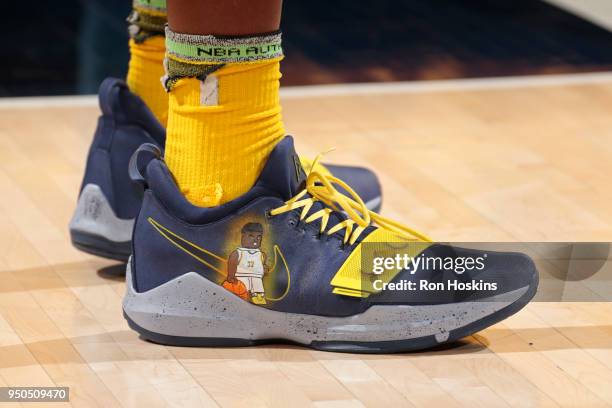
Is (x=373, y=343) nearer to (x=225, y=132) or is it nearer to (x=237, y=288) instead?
(x=237, y=288)

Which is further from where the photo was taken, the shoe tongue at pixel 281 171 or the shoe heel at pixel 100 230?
the shoe heel at pixel 100 230

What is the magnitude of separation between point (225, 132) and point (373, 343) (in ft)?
0.86

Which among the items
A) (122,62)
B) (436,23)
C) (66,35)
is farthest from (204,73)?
(436,23)

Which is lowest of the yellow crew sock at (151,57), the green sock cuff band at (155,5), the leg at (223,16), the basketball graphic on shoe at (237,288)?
the basketball graphic on shoe at (237,288)

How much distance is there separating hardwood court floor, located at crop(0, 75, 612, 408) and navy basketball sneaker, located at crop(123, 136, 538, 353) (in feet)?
0.09

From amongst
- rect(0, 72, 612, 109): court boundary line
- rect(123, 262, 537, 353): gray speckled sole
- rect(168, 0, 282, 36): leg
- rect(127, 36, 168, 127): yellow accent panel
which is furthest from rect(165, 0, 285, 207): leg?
rect(0, 72, 612, 109): court boundary line

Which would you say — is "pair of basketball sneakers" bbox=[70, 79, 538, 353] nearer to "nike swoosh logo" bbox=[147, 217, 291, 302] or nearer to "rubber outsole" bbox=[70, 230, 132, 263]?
"nike swoosh logo" bbox=[147, 217, 291, 302]

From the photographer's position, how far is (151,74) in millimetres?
1452

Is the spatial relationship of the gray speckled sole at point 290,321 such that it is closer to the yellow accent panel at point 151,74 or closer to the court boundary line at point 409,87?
the yellow accent panel at point 151,74

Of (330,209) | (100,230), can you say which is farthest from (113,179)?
(330,209)

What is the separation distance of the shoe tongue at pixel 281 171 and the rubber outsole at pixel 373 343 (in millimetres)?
158

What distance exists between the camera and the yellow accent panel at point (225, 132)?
1.22 meters

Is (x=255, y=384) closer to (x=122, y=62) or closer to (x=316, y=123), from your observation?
(x=316, y=123)

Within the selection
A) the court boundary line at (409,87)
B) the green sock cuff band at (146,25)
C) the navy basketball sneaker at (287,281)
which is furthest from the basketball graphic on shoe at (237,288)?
the court boundary line at (409,87)
